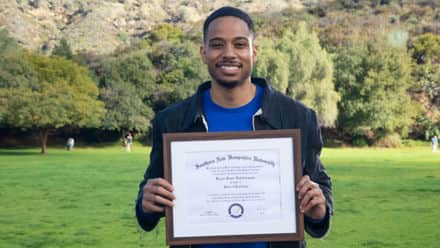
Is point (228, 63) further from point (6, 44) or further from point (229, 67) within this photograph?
point (6, 44)

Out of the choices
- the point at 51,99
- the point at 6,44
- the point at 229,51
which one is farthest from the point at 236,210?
the point at 6,44

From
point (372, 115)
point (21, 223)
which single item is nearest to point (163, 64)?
point (372, 115)

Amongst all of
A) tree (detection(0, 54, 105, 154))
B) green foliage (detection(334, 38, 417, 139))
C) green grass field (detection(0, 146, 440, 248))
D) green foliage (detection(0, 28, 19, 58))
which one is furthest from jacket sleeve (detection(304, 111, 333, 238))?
green foliage (detection(0, 28, 19, 58))

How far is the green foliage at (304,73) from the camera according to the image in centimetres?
4828

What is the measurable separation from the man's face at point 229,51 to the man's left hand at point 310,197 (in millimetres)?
559

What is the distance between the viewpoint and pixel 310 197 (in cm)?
288

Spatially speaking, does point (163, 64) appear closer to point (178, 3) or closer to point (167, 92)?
point (167, 92)

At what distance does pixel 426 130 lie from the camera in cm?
5325

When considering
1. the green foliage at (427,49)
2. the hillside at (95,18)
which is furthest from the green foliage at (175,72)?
the hillside at (95,18)

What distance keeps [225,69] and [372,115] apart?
4927 centimetres

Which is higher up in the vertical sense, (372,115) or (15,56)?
(15,56)

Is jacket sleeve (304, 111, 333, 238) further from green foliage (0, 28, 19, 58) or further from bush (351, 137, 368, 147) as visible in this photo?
green foliage (0, 28, 19, 58)

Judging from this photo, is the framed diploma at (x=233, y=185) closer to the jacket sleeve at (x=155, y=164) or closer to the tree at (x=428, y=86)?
the jacket sleeve at (x=155, y=164)

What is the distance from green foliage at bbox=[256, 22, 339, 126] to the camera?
48.3 metres
